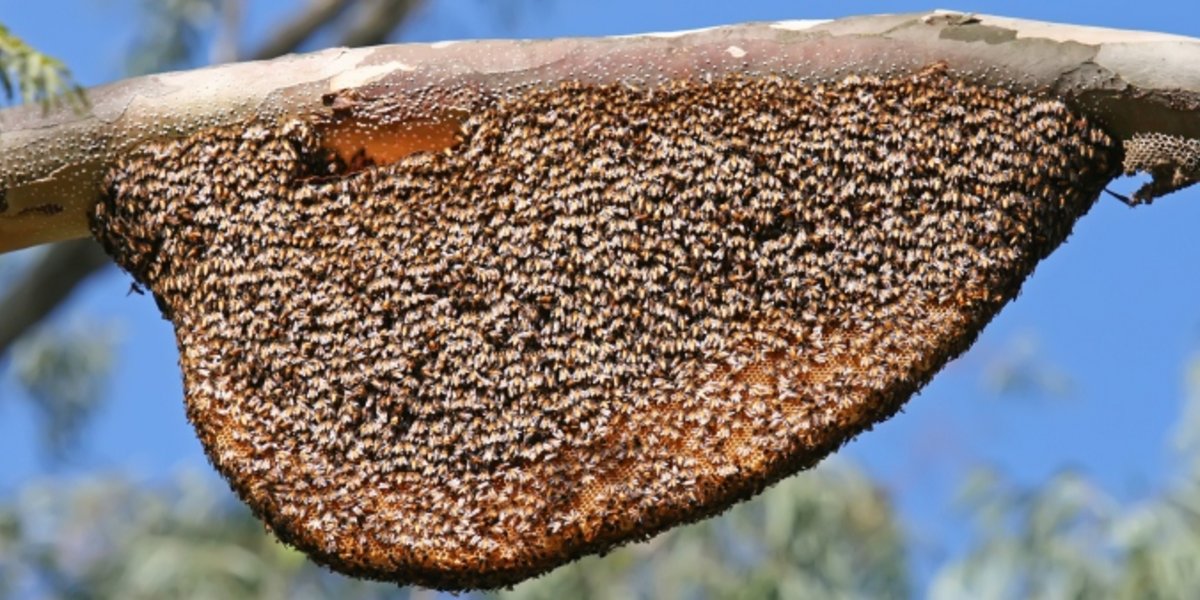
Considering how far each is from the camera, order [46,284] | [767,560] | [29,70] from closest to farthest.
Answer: [29,70] → [46,284] → [767,560]

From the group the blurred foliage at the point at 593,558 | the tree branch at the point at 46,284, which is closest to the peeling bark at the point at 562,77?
the tree branch at the point at 46,284

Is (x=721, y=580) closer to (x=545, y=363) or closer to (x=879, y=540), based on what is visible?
(x=879, y=540)

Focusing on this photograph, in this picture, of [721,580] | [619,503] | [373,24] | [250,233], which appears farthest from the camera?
[721,580]

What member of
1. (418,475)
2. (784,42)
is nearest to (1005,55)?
(784,42)

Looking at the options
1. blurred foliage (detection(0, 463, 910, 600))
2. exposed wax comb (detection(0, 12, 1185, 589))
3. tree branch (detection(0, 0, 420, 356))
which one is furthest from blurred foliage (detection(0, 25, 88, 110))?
blurred foliage (detection(0, 463, 910, 600))

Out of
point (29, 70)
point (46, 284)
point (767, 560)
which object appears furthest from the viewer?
point (767, 560)

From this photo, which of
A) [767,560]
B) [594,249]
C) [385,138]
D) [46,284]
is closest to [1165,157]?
[594,249]

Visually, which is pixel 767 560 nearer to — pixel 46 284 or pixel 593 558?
pixel 593 558
